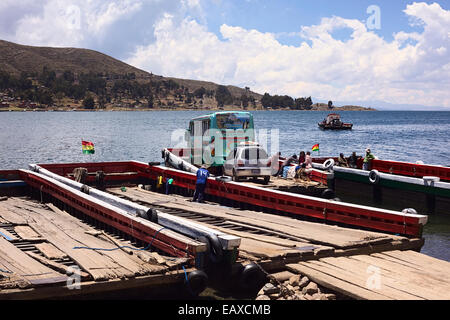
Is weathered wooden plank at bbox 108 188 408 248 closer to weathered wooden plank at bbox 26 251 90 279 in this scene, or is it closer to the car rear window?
the car rear window

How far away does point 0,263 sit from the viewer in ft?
31.3

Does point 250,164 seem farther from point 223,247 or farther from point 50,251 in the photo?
point 50,251

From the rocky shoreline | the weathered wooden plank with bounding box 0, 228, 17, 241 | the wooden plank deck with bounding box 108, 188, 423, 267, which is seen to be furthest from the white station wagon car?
the rocky shoreline

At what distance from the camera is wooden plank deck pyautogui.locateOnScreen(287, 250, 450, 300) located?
8695 mm

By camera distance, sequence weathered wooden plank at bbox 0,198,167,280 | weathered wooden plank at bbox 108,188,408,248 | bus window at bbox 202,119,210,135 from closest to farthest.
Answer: weathered wooden plank at bbox 0,198,167,280
weathered wooden plank at bbox 108,188,408,248
bus window at bbox 202,119,210,135

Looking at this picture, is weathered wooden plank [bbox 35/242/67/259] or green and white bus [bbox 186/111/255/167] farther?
green and white bus [bbox 186/111/255/167]

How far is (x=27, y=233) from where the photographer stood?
12.5m

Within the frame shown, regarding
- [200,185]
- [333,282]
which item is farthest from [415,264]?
[200,185]

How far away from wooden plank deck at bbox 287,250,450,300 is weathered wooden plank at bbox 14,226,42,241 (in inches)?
256

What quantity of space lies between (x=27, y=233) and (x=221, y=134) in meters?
12.0

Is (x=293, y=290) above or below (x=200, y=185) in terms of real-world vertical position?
below

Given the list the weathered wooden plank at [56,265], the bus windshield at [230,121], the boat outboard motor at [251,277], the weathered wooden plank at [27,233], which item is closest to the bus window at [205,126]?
the bus windshield at [230,121]

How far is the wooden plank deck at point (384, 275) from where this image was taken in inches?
342

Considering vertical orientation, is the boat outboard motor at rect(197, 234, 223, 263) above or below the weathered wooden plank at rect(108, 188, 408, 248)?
above
